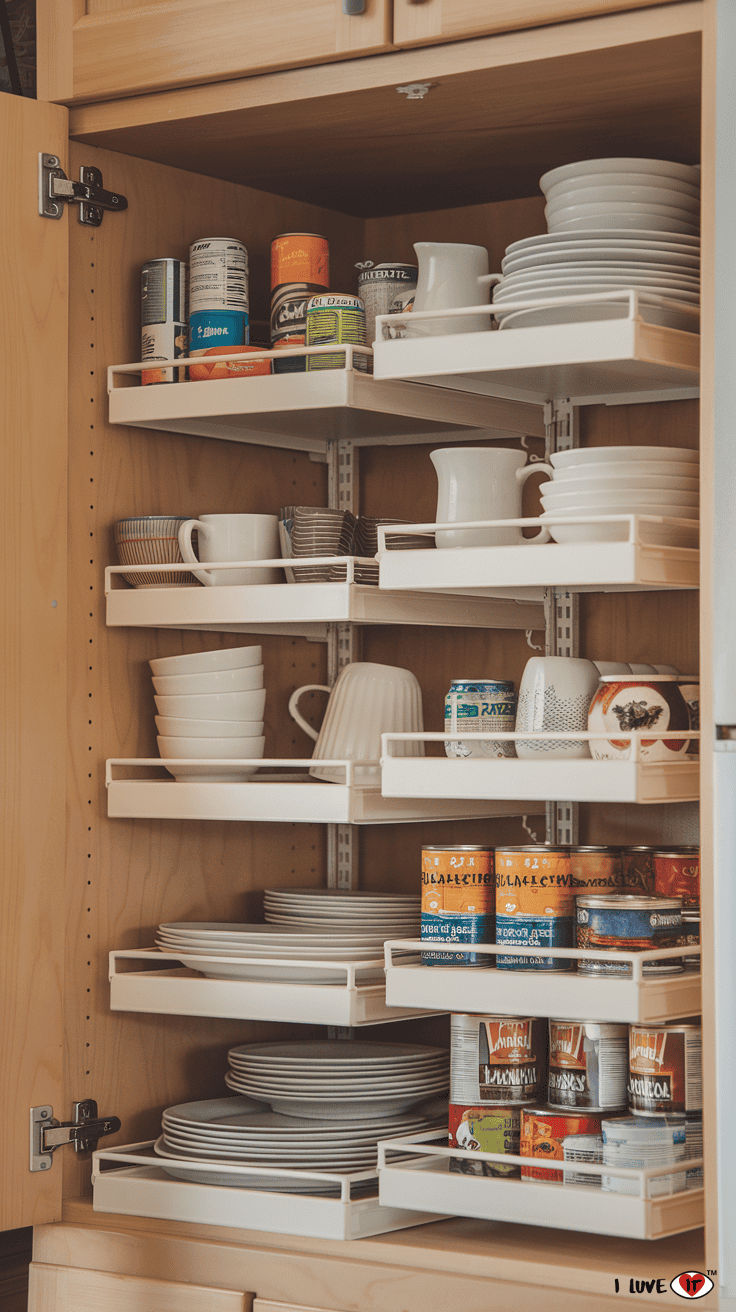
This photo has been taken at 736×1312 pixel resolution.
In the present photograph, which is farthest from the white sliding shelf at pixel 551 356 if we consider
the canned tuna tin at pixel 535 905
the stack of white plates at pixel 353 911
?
the stack of white plates at pixel 353 911

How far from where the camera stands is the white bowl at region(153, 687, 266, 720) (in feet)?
6.04

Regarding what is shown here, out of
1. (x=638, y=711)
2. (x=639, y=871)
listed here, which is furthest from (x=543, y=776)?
(x=639, y=871)

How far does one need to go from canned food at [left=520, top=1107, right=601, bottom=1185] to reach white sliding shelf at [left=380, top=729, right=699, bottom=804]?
1.03 ft

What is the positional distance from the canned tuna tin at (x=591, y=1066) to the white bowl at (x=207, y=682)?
1.79 ft

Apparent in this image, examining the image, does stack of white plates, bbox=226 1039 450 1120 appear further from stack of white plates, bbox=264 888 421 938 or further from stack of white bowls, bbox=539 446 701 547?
stack of white bowls, bbox=539 446 701 547

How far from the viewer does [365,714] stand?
184 cm

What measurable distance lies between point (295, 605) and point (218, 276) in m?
0.42

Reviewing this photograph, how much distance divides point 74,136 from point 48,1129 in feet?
3.66

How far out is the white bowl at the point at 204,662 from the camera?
1839mm

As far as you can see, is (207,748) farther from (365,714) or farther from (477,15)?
(477,15)

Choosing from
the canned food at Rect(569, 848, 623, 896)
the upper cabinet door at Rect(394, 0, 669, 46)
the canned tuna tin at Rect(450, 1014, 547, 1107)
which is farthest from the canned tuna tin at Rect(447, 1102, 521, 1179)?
the upper cabinet door at Rect(394, 0, 669, 46)

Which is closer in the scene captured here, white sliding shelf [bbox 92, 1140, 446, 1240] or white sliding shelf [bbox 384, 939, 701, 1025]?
white sliding shelf [bbox 384, 939, 701, 1025]

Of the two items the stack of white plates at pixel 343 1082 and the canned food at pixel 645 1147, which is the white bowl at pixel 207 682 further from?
the canned food at pixel 645 1147

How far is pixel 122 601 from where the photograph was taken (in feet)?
6.05
